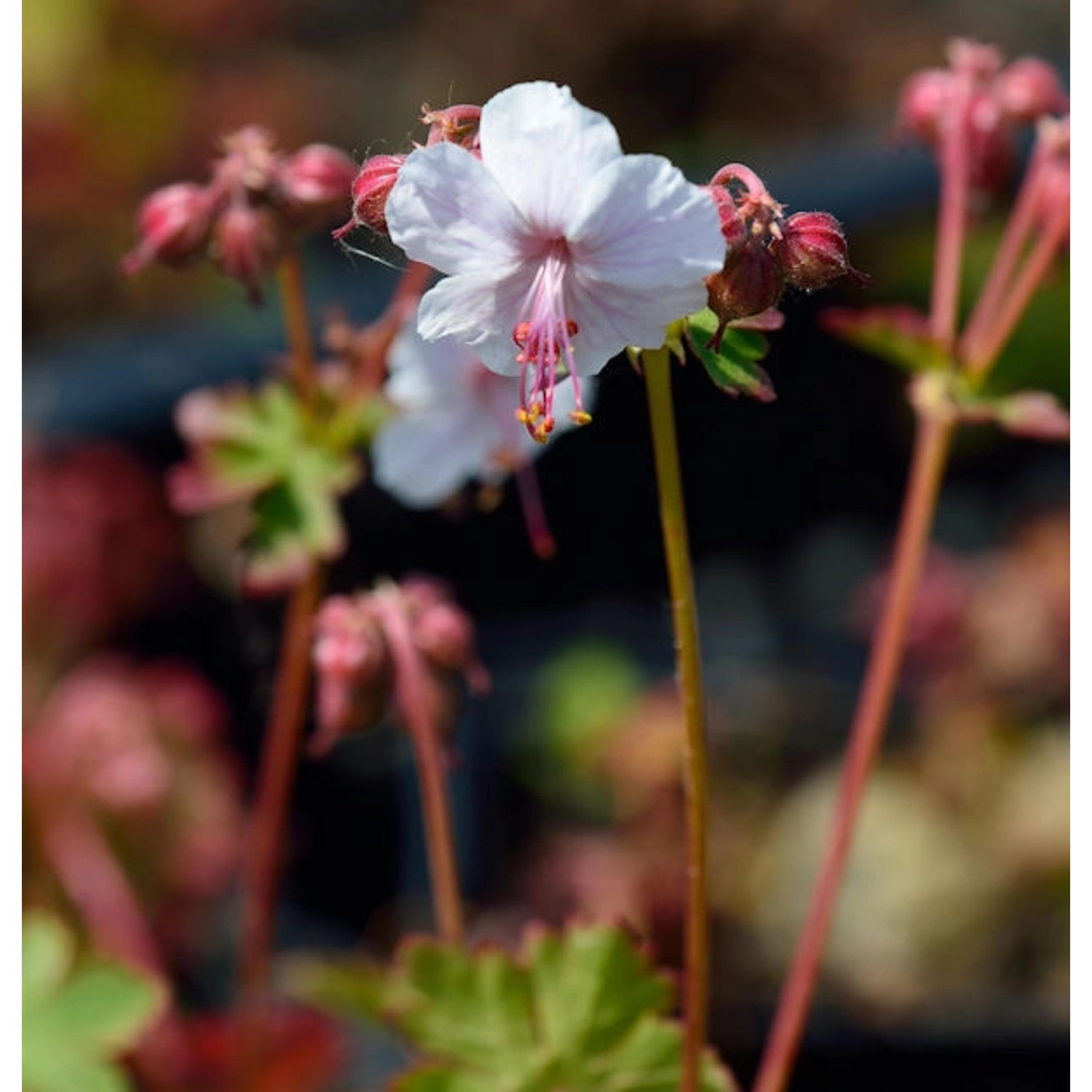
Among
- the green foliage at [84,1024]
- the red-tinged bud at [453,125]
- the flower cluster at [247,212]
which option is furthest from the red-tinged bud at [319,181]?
the green foliage at [84,1024]

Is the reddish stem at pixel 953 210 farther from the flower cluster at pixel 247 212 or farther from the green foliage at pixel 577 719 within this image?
the green foliage at pixel 577 719

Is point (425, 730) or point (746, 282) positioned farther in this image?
point (425, 730)

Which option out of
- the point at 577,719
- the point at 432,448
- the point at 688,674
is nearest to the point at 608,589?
the point at 577,719

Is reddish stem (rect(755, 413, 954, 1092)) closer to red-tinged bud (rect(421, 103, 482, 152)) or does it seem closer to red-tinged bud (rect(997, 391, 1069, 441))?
red-tinged bud (rect(997, 391, 1069, 441))

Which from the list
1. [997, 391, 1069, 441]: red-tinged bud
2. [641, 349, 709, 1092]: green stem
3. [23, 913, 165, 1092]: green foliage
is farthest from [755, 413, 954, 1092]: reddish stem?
[23, 913, 165, 1092]: green foliage

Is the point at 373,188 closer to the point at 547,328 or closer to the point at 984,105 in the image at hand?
the point at 547,328
